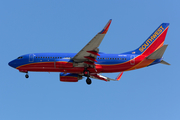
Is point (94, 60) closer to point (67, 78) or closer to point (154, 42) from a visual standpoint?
point (67, 78)

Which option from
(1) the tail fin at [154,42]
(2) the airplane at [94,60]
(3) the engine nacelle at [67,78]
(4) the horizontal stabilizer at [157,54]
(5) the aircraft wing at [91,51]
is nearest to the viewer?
(5) the aircraft wing at [91,51]

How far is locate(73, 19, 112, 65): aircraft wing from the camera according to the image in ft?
145

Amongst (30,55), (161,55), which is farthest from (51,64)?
(161,55)

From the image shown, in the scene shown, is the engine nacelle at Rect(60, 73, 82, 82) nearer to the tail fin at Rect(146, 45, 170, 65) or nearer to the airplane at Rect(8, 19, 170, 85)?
the airplane at Rect(8, 19, 170, 85)

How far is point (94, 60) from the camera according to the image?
5025 cm

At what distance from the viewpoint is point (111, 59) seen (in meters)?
52.5

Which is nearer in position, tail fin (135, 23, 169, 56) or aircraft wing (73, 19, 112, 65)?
aircraft wing (73, 19, 112, 65)

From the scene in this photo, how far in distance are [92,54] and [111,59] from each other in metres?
4.48

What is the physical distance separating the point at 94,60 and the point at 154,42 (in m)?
11.7

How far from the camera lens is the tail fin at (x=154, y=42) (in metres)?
54.2

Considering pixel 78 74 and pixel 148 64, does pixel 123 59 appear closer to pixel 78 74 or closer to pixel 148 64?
pixel 148 64

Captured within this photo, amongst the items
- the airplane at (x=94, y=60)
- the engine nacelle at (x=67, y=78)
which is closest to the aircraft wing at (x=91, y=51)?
the airplane at (x=94, y=60)

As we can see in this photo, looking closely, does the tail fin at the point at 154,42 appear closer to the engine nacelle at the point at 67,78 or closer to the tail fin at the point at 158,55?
the tail fin at the point at 158,55

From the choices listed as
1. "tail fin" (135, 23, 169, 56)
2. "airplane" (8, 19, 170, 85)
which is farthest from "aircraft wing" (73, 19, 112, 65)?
→ "tail fin" (135, 23, 169, 56)
